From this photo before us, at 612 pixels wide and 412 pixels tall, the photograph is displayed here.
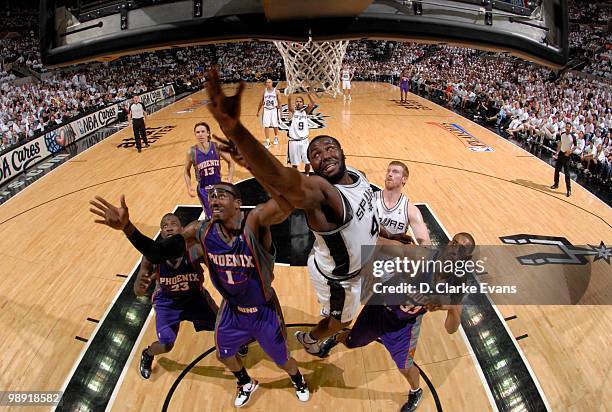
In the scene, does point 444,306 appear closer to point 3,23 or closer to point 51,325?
point 51,325

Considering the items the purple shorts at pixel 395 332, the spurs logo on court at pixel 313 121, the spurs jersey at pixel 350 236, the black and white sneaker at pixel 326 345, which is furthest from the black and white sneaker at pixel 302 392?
the spurs logo on court at pixel 313 121

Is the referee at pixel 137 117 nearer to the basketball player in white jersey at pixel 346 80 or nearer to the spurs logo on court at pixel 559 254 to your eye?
the spurs logo on court at pixel 559 254

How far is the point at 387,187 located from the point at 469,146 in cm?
847

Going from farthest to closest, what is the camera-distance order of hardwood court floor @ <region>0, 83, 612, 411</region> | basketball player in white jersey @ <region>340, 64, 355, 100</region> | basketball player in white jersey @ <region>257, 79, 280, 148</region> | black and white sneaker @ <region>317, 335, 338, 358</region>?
basketball player in white jersey @ <region>340, 64, 355, 100</region>
basketball player in white jersey @ <region>257, 79, 280, 148</region>
black and white sneaker @ <region>317, 335, 338, 358</region>
hardwood court floor @ <region>0, 83, 612, 411</region>

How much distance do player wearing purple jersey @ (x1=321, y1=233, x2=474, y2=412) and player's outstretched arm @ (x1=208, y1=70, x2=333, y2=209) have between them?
131 cm

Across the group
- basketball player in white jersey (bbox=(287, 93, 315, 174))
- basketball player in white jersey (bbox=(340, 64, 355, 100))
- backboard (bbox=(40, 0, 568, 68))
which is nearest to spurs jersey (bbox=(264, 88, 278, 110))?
basketball player in white jersey (bbox=(287, 93, 315, 174))

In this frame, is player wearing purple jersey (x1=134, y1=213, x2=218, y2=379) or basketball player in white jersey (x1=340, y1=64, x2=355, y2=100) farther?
basketball player in white jersey (x1=340, y1=64, x2=355, y2=100)

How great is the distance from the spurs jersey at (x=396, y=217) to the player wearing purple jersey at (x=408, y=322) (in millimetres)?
706

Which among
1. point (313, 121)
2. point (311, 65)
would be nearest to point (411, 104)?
point (313, 121)

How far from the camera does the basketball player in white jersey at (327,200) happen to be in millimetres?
1554

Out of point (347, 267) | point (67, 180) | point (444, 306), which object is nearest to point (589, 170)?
point (444, 306)

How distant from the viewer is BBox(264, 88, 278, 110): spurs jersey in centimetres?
976

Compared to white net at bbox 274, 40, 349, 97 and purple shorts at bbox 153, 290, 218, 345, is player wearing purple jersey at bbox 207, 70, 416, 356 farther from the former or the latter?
white net at bbox 274, 40, 349, 97

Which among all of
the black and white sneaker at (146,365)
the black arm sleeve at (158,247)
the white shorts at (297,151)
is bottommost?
the black and white sneaker at (146,365)
